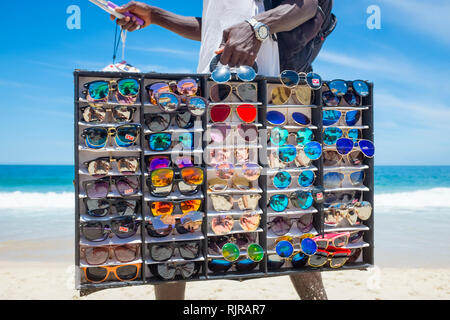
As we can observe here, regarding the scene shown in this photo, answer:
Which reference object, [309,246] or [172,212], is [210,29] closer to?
[172,212]

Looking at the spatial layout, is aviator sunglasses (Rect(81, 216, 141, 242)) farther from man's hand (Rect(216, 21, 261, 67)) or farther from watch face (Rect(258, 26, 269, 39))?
watch face (Rect(258, 26, 269, 39))

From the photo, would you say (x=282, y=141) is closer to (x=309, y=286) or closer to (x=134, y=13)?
(x=309, y=286)

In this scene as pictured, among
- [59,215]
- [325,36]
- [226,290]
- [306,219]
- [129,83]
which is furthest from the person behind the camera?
[59,215]

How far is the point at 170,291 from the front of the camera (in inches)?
→ 88.1

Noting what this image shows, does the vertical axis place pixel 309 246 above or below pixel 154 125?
below

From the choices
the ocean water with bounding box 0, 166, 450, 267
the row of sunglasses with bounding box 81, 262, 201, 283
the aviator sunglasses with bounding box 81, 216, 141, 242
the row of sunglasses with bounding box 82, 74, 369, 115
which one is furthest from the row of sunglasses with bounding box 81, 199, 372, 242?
the ocean water with bounding box 0, 166, 450, 267

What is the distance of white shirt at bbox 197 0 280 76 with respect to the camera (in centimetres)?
233

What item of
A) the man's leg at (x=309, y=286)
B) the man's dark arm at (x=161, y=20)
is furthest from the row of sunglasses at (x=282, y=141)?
the man's dark arm at (x=161, y=20)

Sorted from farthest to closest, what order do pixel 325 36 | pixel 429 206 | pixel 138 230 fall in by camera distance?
pixel 429 206, pixel 325 36, pixel 138 230

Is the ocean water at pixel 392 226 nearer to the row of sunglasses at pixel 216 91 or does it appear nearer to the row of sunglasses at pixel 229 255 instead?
the row of sunglasses at pixel 229 255

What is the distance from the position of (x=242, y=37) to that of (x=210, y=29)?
50 centimetres

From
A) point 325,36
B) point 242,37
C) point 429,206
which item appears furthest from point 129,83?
point 429,206

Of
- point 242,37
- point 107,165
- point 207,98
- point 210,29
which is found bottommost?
point 107,165

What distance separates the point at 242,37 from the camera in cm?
200
